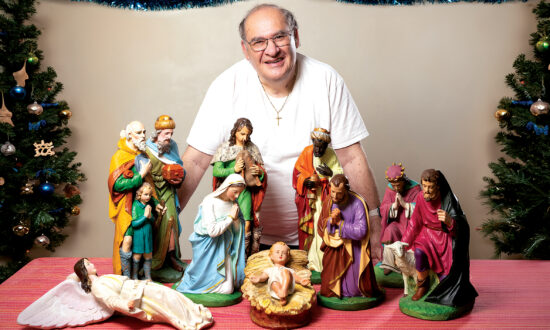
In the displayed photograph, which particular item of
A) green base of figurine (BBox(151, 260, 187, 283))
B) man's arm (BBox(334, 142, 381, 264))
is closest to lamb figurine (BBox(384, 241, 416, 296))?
man's arm (BBox(334, 142, 381, 264))

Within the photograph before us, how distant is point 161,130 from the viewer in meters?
4.00

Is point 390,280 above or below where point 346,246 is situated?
below

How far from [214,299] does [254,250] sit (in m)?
0.56

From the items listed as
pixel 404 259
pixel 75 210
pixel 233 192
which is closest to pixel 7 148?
pixel 75 210

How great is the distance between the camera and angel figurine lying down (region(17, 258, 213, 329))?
10.7ft

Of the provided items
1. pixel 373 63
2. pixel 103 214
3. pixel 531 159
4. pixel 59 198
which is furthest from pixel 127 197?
pixel 531 159

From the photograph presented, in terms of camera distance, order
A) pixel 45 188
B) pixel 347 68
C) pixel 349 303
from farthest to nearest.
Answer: pixel 347 68
pixel 45 188
pixel 349 303

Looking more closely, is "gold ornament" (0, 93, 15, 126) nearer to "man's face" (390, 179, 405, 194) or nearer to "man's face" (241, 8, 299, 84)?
"man's face" (241, 8, 299, 84)

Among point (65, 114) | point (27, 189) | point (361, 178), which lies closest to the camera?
point (361, 178)

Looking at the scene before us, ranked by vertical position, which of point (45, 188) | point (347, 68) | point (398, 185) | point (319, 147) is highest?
point (347, 68)

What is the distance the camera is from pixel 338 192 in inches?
137

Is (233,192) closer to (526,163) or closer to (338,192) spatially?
(338,192)

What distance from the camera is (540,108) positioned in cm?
548

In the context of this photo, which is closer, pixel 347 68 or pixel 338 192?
pixel 338 192
